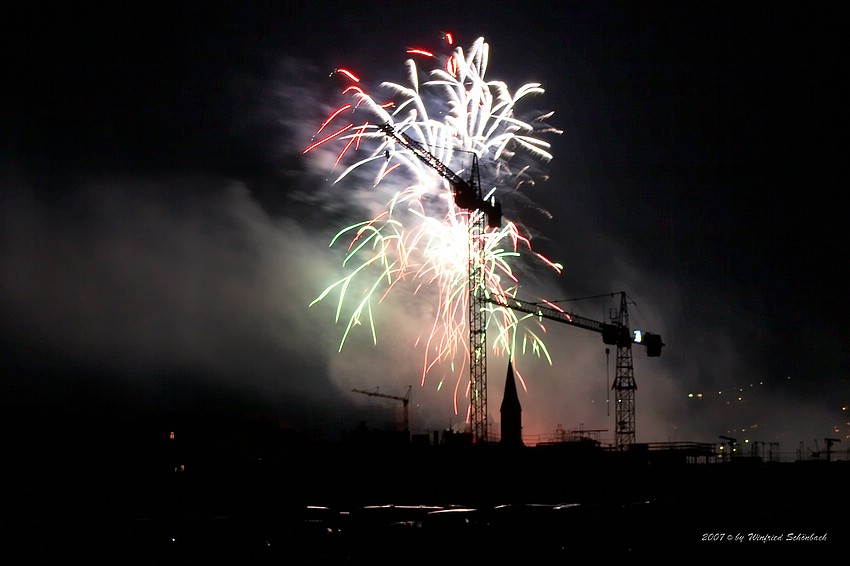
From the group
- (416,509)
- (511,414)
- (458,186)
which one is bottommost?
(416,509)

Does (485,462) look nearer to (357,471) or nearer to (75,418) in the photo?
(357,471)

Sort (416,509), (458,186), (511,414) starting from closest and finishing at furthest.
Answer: (416,509) → (458,186) → (511,414)

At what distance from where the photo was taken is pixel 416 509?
125 ft

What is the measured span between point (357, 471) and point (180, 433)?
2523 centimetres

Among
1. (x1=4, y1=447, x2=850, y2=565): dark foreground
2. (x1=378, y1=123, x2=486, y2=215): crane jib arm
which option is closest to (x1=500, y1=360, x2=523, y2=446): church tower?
(x1=4, y1=447, x2=850, y2=565): dark foreground

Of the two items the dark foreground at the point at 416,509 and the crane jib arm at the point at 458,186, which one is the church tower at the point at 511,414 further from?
the crane jib arm at the point at 458,186

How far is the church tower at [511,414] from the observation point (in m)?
97.5

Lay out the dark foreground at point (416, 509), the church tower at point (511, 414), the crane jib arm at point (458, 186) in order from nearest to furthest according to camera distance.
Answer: the dark foreground at point (416, 509), the crane jib arm at point (458, 186), the church tower at point (511, 414)

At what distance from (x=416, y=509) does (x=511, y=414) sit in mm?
63260

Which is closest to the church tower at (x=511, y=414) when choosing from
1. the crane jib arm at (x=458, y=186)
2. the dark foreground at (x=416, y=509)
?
the dark foreground at (x=416, y=509)

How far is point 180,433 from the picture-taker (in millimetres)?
94438

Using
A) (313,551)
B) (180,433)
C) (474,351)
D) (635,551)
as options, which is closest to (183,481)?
(180,433)

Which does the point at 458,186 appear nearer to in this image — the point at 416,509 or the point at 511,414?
the point at 511,414

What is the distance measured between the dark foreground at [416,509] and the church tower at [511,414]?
414 inches
